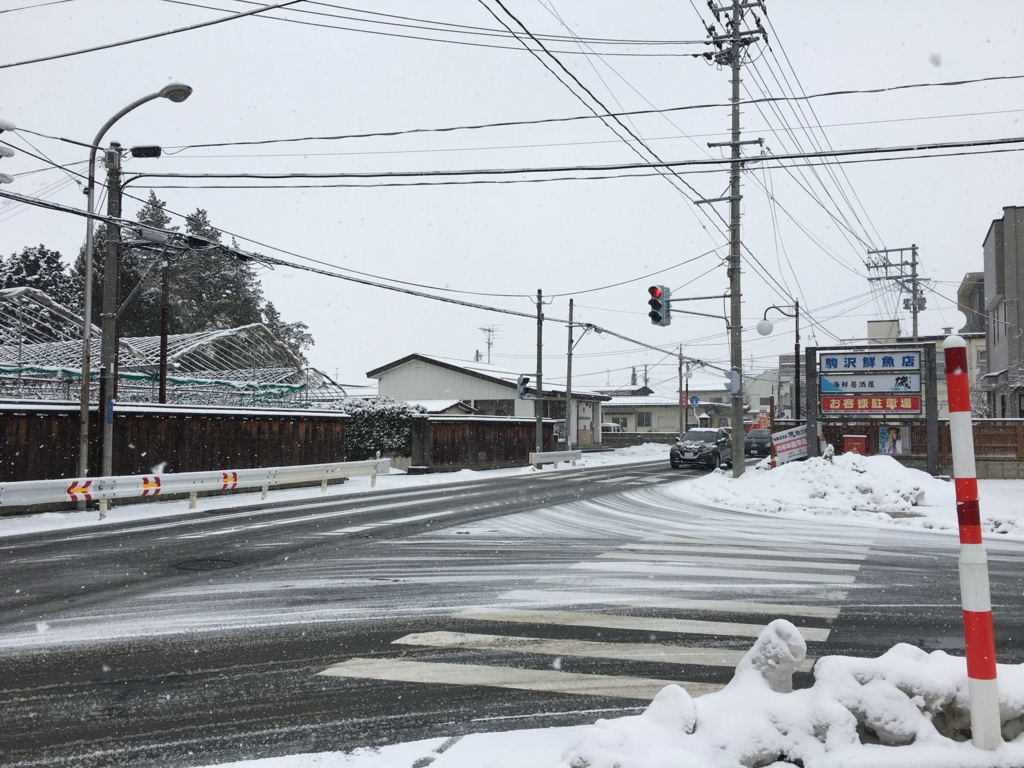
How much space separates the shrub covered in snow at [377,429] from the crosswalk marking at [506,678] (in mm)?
26129

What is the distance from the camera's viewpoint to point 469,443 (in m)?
33.8

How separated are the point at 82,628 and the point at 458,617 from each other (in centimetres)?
329

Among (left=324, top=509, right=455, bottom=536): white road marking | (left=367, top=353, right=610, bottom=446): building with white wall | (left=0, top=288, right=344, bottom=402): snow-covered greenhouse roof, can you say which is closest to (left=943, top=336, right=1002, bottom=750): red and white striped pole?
(left=324, top=509, right=455, bottom=536): white road marking

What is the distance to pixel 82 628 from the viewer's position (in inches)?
257

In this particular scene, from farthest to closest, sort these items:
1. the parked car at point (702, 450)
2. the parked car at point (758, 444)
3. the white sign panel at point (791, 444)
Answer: the parked car at point (758, 444)
the parked car at point (702, 450)
the white sign panel at point (791, 444)

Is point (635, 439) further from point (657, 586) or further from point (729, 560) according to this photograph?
point (657, 586)

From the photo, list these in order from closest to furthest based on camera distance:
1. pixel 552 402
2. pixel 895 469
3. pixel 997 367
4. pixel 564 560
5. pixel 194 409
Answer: pixel 564 560
pixel 895 469
pixel 194 409
pixel 997 367
pixel 552 402

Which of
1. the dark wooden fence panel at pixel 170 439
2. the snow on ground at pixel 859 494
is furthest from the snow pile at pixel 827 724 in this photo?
the dark wooden fence panel at pixel 170 439

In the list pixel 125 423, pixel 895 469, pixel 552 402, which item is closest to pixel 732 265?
pixel 895 469

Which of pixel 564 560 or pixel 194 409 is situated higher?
pixel 194 409

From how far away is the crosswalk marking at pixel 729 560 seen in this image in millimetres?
9195

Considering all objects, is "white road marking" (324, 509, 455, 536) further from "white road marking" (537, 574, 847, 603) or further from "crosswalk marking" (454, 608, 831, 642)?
"crosswalk marking" (454, 608, 831, 642)

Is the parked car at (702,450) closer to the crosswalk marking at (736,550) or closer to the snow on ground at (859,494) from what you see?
the snow on ground at (859,494)

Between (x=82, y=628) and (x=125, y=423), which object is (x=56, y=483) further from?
(x=82, y=628)
